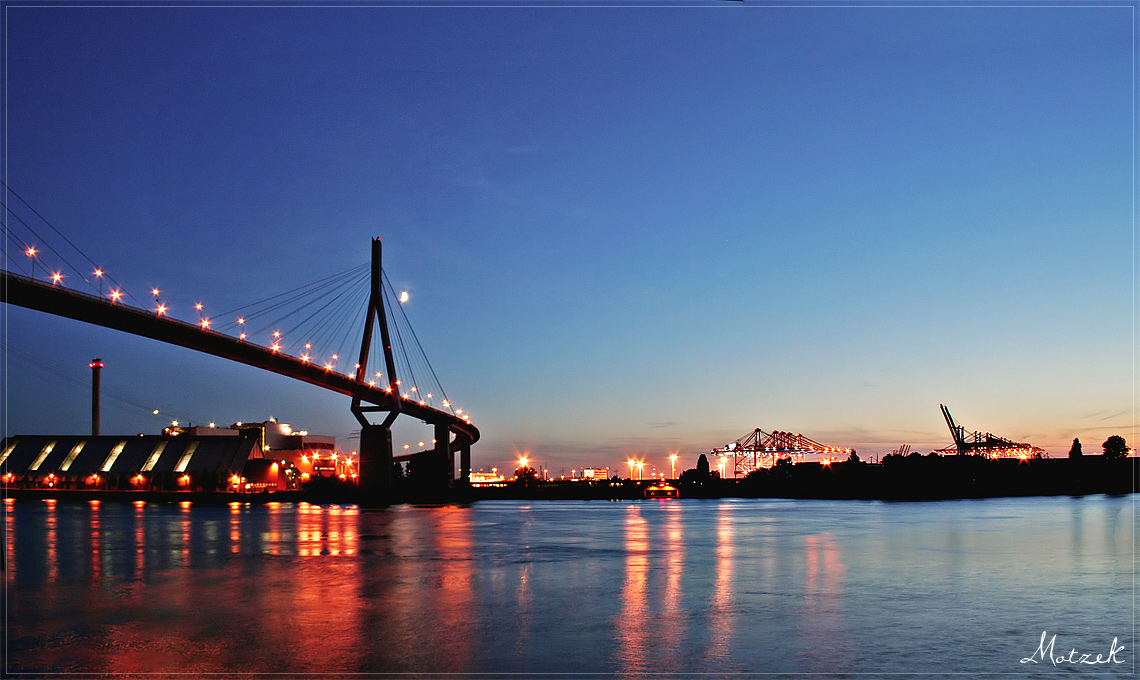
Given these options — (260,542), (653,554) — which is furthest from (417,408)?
(653,554)

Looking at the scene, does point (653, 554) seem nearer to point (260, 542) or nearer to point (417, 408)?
point (260, 542)

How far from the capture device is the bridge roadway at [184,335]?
39.3 meters

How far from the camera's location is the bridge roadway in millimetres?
39312

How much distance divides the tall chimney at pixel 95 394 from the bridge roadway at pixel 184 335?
235 ft

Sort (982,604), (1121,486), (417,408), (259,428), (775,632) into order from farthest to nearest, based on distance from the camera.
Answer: (1121,486) → (259,428) → (417,408) → (982,604) → (775,632)

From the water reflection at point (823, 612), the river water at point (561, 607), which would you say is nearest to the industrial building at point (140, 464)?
the river water at point (561, 607)

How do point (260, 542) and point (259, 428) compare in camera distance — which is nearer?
point (260, 542)

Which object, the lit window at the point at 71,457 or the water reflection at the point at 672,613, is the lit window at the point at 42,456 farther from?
the water reflection at the point at 672,613

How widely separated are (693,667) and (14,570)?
698 inches

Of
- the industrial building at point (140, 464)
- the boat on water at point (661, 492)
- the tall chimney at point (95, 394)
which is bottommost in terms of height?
the boat on water at point (661, 492)

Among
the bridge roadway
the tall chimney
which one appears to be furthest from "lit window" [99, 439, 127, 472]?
the bridge roadway

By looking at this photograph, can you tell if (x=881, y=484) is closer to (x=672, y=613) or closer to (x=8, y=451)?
(x=8, y=451)

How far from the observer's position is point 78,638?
12266 millimetres

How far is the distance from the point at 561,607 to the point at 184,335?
4426 centimetres
